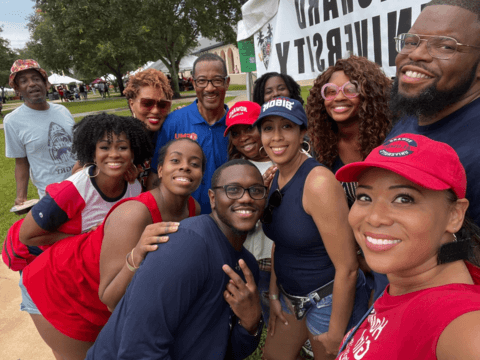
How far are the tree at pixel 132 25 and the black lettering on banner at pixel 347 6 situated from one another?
977 inches

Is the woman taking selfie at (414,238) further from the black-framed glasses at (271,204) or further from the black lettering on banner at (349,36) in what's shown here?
the black lettering on banner at (349,36)

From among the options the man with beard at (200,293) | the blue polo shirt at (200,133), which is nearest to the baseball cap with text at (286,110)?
the man with beard at (200,293)

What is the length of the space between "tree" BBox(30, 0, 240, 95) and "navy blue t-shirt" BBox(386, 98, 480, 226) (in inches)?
1077

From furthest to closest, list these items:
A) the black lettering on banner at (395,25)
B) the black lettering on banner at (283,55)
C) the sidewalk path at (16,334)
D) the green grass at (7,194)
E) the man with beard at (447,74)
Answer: the green grass at (7,194) → the black lettering on banner at (283,55) → the sidewalk path at (16,334) → the black lettering on banner at (395,25) → the man with beard at (447,74)

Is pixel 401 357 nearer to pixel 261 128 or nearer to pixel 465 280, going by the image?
pixel 465 280

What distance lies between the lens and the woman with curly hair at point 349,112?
2.60 m

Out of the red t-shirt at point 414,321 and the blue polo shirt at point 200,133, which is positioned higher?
the blue polo shirt at point 200,133

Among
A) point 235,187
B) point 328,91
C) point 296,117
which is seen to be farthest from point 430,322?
point 328,91

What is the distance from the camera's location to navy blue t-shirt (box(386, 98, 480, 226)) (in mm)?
1437

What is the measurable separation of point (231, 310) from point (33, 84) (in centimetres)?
413

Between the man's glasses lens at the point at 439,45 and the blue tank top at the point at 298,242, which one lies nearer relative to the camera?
the man's glasses lens at the point at 439,45

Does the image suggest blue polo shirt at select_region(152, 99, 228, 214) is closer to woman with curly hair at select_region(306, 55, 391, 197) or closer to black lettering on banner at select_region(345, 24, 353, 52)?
woman with curly hair at select_region(306, 55, 391, 197)

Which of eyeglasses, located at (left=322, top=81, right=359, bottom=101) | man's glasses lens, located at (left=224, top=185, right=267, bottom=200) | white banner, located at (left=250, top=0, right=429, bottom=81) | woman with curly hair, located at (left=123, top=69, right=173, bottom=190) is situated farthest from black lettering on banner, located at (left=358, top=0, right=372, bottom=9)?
man's glasses lens, located at (left=224, top=185, right=267, bottom=200)

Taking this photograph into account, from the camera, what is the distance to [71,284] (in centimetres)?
215
